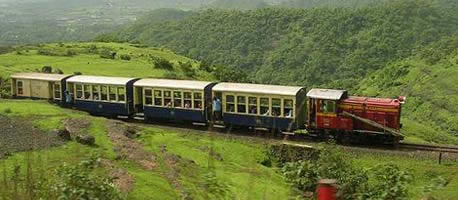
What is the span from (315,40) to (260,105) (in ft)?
253

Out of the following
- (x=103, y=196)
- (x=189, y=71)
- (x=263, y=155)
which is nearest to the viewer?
(x=103, y=196)

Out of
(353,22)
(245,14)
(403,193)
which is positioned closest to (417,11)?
(353,22)

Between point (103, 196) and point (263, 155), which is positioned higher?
point (103, 196)

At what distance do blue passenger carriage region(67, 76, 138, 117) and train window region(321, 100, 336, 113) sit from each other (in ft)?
30.1

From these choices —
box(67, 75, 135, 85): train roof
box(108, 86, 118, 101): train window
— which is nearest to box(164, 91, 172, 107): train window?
box(67, 75, 135, 85): train roof

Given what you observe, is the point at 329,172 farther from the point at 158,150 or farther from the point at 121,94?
the point at 121,94

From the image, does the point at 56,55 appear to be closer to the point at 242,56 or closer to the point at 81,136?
the point at 81,136

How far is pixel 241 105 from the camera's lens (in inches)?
962

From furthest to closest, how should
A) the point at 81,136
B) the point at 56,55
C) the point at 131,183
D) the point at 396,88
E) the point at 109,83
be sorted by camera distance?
the point at 396,88
the point at 56,55
the point at 109,83
the point at 81,136
the point at 131,183

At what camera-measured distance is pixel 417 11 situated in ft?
350

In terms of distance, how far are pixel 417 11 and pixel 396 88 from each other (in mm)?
49821

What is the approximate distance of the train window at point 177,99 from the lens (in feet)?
84.5

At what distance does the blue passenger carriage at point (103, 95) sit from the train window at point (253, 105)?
6155mm

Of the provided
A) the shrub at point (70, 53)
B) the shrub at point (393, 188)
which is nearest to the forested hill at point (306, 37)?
the shrub at point (70, 53)
